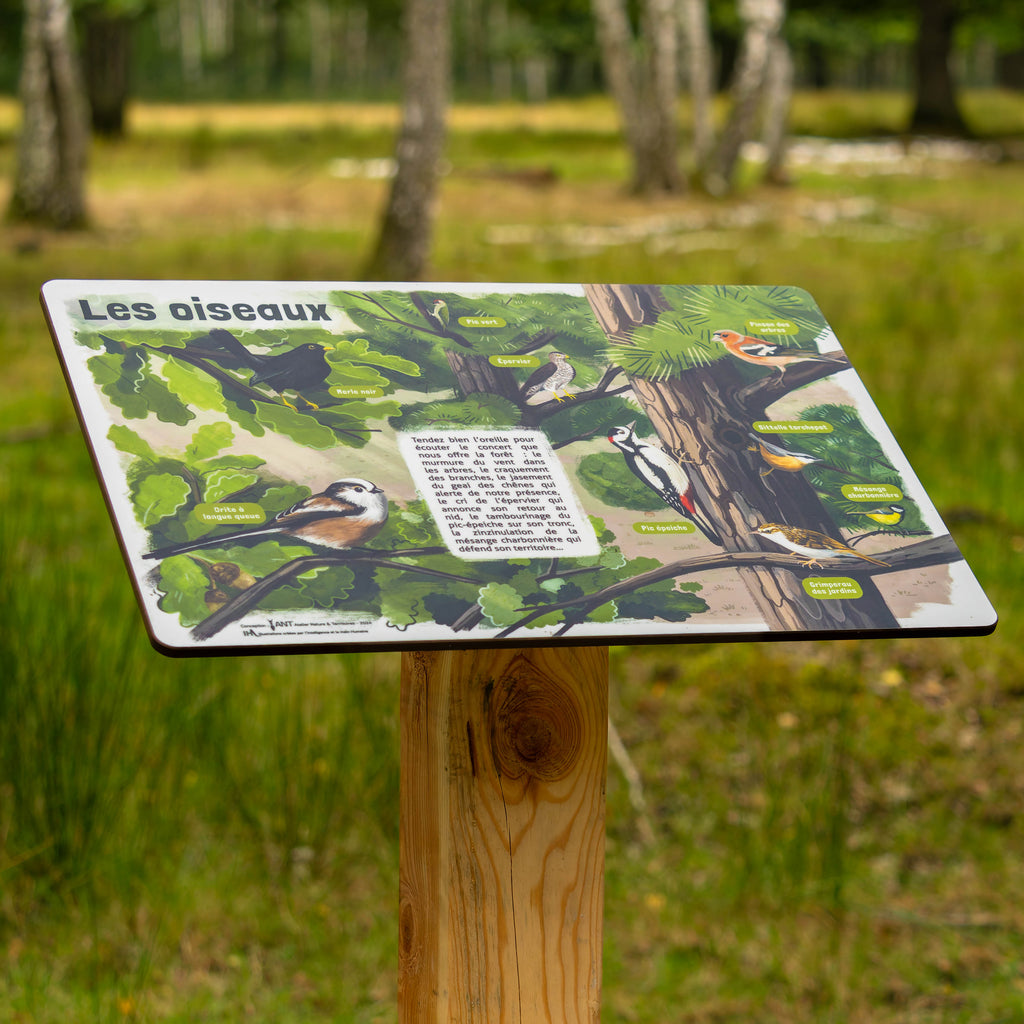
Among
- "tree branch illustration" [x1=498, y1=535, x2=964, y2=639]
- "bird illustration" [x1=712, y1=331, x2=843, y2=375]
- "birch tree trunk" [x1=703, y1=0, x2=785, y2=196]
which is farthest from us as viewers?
"birch tree trunk" [x1=703, y1=0, x2=785, y2=196]

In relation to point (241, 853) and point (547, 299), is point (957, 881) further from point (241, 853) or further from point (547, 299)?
point (547, 299)

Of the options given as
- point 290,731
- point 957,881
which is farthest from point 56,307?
point 957,881

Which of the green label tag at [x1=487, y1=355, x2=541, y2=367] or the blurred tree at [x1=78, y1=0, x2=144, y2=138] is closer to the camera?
the green label tag at [x1=487, y1=355, x2=541, y2=367]

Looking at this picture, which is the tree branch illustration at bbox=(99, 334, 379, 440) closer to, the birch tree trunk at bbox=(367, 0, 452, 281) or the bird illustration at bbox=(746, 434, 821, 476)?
the bird illustration at bbox=(746, 434, 821, 476)

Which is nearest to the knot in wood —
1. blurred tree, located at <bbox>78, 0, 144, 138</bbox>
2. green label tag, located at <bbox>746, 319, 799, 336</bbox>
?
green label tag, located at <bbox>746, 319, 799, 336</bbox>

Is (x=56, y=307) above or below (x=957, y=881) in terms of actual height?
above

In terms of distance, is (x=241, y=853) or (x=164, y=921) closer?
(x=164, y=921)

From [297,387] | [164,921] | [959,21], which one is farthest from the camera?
[959,21]

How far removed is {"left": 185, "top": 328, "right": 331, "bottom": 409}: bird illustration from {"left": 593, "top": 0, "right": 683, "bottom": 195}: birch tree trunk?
12524mm

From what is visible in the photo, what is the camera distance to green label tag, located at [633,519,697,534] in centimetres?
173

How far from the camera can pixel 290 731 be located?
362cm

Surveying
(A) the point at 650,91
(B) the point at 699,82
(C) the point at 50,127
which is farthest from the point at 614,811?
(B) the point at 699,82

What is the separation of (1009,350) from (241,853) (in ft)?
17.8

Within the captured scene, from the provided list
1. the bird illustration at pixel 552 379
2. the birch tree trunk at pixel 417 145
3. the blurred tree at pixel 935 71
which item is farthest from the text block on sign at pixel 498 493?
the blurred tree at pixel 935 71
